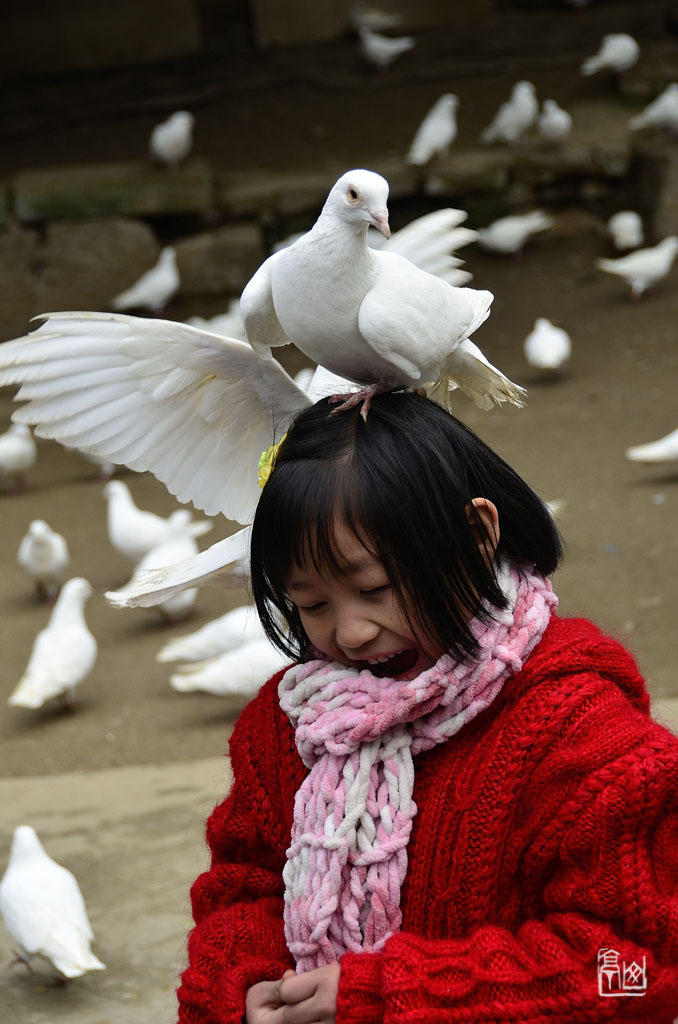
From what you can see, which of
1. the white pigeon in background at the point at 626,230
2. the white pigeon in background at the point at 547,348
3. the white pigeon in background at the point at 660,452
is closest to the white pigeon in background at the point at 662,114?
the white pigeon in background at the point at 626,230

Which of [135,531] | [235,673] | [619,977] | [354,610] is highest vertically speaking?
[354,610]

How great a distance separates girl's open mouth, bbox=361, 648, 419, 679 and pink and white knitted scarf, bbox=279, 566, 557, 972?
0.04m

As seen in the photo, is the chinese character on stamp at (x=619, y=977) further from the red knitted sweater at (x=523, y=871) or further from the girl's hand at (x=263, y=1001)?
the girl's hand at (x=263, y=1001)

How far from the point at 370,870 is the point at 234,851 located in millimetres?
253

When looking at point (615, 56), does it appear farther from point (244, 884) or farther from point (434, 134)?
point (244, 884)

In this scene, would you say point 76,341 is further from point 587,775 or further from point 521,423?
point 521,423

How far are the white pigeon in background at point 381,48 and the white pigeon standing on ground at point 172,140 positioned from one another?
7.15ft

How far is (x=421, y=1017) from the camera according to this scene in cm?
122

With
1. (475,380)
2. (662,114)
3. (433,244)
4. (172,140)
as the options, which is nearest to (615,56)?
(662,114)

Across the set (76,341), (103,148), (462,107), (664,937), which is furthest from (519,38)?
(664,937)

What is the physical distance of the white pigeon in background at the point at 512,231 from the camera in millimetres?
8344

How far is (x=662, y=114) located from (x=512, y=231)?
1.40 meters

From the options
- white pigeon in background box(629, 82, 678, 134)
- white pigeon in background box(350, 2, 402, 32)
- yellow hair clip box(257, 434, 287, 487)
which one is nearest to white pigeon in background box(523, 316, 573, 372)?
white pigeon in background box(629, 82, 678, 134)

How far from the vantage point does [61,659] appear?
462 cm
